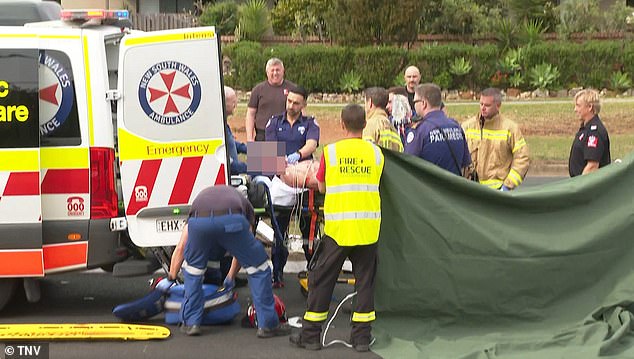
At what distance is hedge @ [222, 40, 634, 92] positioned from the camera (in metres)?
24.3

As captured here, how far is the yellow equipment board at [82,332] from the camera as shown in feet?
21.8

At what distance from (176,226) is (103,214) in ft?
1.81

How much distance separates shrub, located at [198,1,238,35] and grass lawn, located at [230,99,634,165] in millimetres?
5485

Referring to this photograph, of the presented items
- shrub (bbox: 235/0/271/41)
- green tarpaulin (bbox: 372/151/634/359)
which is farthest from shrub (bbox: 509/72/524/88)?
green tarpaulin (bbox: 372/151/634/359)

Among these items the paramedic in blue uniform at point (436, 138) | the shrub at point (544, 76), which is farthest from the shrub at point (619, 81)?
the paramedic in blue uniform at point (436, 138)

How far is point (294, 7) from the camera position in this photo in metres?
28.4

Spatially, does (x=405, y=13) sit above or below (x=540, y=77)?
above

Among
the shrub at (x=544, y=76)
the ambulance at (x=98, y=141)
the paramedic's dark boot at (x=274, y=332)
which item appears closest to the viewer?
the paramedic's dark boot at (x=274, y=332)

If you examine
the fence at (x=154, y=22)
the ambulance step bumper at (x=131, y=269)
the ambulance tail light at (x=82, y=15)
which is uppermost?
the ambulance tail light at (x=82, y=15)

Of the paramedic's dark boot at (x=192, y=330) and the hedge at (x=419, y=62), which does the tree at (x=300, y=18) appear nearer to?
the hedge at (x=419, y=62)

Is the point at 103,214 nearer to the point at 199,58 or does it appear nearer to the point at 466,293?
the point at 199,58

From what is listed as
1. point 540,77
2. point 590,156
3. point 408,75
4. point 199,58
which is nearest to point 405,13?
point 540,77

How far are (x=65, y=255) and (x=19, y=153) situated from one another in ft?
2.76

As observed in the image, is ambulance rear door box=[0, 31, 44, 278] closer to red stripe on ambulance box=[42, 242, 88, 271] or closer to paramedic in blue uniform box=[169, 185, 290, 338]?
red stripe on ambulance box=[42, 242, 88, 271]
